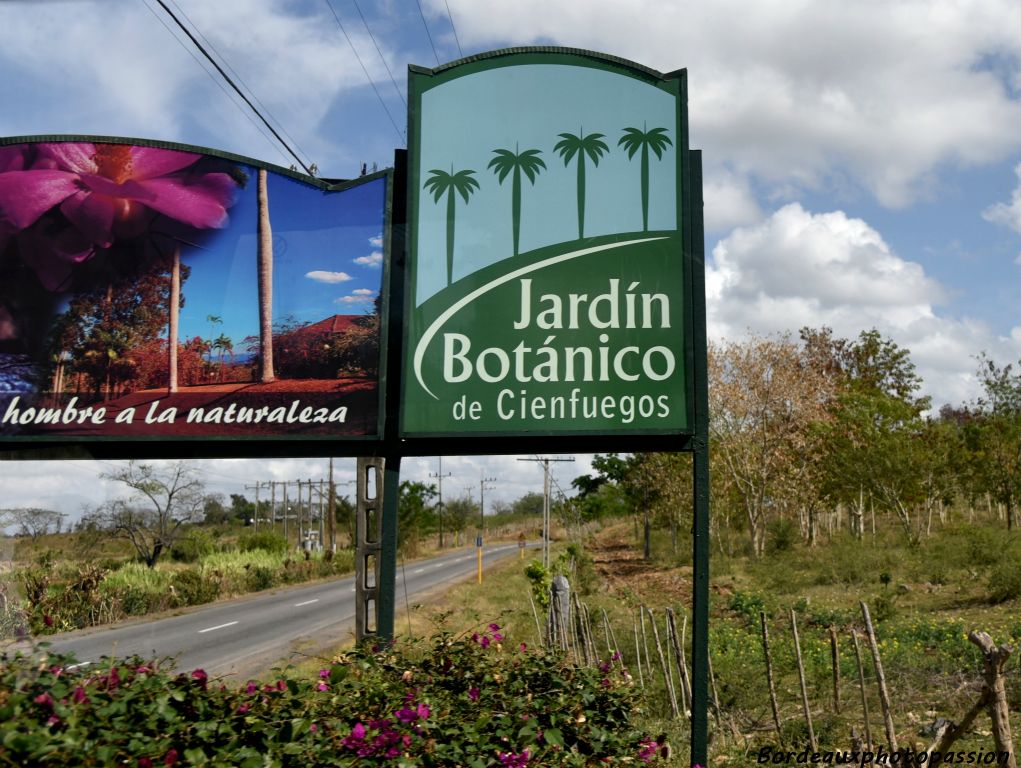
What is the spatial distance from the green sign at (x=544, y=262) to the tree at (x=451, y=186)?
1 centimetres

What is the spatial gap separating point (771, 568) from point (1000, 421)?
46.2 feet

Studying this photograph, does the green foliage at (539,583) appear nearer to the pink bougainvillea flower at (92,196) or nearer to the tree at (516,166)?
the tree at (516,166)

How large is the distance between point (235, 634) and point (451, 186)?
47.3ft

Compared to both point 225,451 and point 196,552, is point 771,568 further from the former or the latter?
point 225,451

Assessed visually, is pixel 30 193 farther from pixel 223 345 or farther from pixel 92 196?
pixel 223 345

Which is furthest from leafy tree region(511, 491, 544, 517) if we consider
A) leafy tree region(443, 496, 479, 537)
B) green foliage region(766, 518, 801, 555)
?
green foliage region(766, 518, 801, 555)

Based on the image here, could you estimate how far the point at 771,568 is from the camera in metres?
27.2

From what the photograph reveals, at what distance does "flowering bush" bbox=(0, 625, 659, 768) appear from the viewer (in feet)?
10.2

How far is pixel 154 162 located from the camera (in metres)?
6.83

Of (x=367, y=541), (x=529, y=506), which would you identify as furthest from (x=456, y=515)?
(x=367, y=541)

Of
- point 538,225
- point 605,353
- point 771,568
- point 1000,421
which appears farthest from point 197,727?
point 1000,421

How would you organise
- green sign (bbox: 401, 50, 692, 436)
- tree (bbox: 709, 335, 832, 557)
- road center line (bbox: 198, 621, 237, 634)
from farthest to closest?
Result: tree (bbox: 709, 335, 832, 557) → road center line (bbox: 198, 621, 237, 634) → green sign (bbox: 401, 50, 692, 436)

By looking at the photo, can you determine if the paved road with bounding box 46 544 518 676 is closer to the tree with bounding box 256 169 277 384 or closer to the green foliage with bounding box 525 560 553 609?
the green foliage with bounding box 525 560 553 609

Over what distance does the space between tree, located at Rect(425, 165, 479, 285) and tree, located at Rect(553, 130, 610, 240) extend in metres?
0.72
